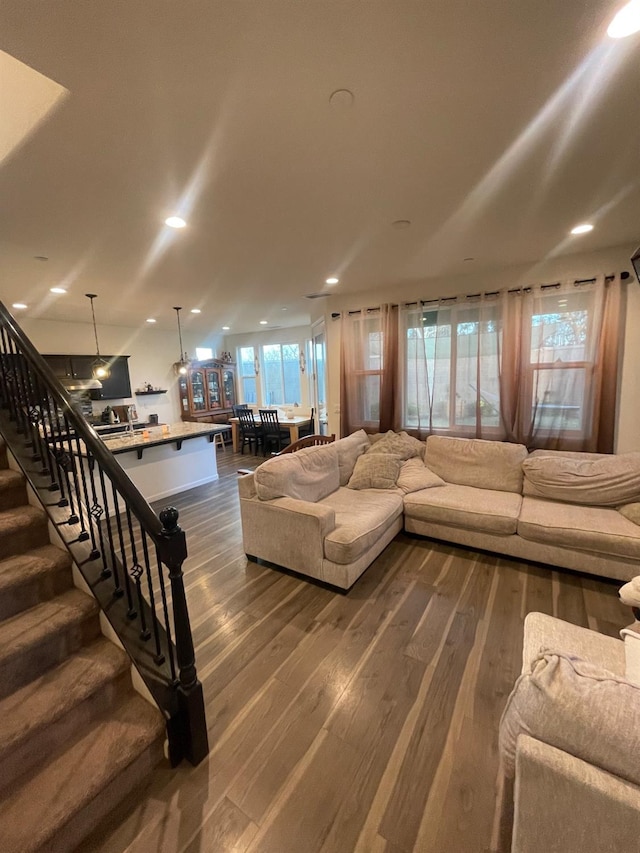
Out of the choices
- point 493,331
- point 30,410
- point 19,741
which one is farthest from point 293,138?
point 493,331

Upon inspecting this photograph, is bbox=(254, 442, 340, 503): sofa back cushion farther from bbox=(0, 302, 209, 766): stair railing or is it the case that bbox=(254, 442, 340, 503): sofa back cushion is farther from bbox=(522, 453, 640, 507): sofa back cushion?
bbox=(522, 453, 640, 507): sofa back cushion

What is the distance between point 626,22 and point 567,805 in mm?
2210

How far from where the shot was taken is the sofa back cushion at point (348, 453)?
347 cm

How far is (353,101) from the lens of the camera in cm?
137

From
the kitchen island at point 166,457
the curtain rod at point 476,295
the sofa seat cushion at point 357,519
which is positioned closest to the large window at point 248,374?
the kitchen island at point 166,457

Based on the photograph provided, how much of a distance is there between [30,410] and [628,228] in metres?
4.47

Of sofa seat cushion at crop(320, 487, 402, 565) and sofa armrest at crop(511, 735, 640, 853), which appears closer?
sofa armrest at crop(511, 735, 640, 853)

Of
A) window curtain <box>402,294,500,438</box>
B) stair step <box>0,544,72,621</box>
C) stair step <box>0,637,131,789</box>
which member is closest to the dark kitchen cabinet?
stair step <box>0,544,72,621</box>

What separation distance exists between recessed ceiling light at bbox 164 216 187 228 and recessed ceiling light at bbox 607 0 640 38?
2.25m

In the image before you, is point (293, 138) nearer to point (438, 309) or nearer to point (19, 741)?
point (19, 741)

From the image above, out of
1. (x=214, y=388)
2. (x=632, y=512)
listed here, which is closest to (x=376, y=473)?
(x=632, y=512)

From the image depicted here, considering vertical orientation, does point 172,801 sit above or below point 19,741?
below

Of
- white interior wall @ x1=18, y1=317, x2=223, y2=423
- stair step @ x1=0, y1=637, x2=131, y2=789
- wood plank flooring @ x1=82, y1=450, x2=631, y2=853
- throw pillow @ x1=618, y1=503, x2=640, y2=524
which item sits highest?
white interior wall @ x1=18, y1=317, x2=223, y2=423

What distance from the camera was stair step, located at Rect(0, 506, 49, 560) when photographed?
1596mm
